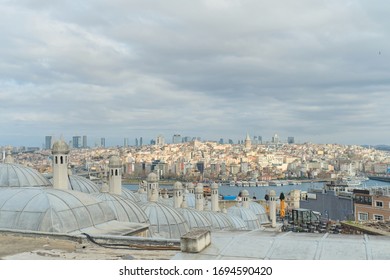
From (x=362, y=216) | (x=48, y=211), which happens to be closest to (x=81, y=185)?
(x=48, y=211)

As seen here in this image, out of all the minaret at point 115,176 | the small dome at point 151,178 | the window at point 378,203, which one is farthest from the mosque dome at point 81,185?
the window at point 378,203

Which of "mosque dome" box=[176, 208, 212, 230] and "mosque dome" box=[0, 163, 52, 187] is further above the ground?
"mosque dome" box=[0, 163, 52, 187]

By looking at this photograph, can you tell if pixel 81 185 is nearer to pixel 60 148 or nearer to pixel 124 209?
pixel 60 148

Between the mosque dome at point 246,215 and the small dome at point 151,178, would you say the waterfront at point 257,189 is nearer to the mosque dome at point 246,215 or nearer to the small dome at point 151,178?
the mosque dome at point 246,215

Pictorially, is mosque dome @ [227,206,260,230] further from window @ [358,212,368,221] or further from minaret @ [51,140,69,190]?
minaret @ [51,140,69,190]

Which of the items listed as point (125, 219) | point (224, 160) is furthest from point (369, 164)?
point (125, 219)

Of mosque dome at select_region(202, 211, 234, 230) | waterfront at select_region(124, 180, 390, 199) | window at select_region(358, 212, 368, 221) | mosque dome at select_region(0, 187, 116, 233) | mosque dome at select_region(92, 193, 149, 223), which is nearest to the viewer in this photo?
mosque dome at select_region(0, 187, 116, 233)

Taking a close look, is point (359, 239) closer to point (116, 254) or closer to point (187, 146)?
point (116, 254)

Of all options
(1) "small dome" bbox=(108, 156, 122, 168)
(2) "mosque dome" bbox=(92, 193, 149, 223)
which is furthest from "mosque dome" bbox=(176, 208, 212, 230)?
(2) "mosque dome" bbox=(92, 193, 149, 223)
